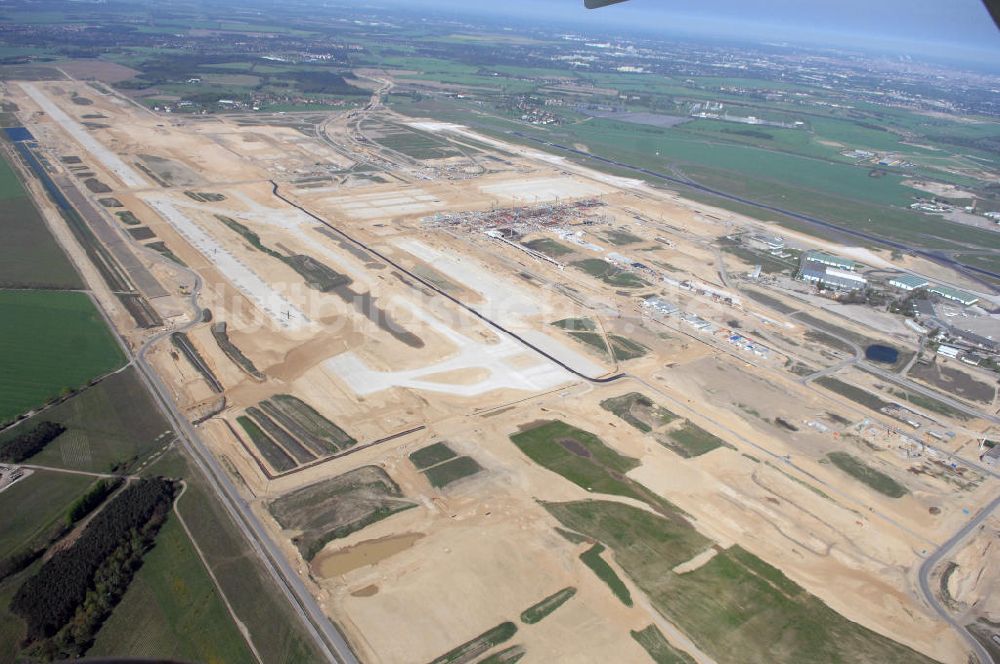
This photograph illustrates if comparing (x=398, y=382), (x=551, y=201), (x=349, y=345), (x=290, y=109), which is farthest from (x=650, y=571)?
(x=290, y=109)

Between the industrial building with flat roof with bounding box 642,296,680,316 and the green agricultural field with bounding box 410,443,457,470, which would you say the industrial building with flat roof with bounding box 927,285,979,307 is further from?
the green agricultural field with bounding box 410,443,457,470

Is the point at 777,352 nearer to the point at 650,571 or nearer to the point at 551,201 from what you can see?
the point at 650,571

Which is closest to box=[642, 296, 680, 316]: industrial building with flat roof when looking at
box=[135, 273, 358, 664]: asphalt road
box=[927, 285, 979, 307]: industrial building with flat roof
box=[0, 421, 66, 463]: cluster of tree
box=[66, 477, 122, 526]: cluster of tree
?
box=[927, 285, 979, 307]: industrial building with flat roof

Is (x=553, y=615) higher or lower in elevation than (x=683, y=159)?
lower

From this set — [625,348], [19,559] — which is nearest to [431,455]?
[19,559]

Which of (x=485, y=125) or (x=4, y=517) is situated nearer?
(x=4, y=517)

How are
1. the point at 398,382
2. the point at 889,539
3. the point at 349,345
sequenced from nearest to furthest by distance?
the point at 889,539 < the point at 398,382 < the point at 349,345

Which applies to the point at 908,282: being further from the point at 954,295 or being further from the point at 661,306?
the point at 661,306
